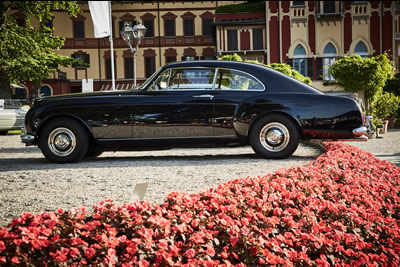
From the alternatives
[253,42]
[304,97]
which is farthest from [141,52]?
[304,97]

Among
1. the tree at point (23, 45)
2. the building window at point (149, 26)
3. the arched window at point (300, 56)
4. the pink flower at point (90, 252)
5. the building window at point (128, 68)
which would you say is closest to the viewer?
the pink flower at point (90, 252)

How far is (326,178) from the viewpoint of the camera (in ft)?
14.2

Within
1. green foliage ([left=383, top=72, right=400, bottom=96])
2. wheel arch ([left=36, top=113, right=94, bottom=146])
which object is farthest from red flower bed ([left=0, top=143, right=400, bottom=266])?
green foliage ([left=383, top=72, right=400, bottom=96])

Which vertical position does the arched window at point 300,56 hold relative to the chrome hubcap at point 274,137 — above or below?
above

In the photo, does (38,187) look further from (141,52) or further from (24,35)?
(141,52)

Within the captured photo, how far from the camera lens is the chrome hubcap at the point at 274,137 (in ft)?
20.4

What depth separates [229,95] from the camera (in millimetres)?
6285

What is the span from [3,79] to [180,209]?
25.1 meters

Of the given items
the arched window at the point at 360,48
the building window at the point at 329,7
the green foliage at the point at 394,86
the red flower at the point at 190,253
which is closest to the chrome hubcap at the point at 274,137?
the red flower at the point at 190,253

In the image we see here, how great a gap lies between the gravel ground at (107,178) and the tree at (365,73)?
36.5 ft

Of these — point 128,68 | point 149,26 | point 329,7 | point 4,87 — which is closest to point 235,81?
point 4,87

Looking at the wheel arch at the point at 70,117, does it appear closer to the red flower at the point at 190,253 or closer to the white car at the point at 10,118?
the red flower at the point at 190,253

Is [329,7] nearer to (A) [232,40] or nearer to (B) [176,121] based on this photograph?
(A) [232,40]

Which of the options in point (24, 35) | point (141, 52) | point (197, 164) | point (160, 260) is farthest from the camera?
point (141, 52)
